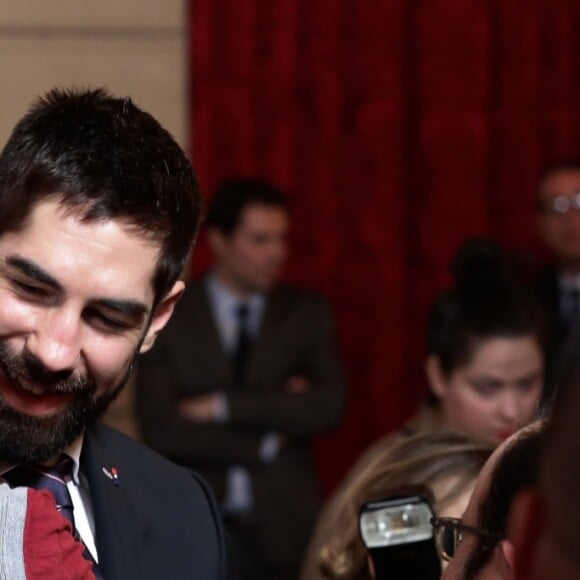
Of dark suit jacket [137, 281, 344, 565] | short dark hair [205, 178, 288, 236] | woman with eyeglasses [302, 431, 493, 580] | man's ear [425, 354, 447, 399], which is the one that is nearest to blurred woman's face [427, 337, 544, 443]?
man's ear [425, 354, 447, 399]

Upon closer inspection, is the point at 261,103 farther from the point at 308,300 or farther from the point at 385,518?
the point at 385,518

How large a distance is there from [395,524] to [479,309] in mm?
1465

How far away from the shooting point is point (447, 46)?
15.4 feet

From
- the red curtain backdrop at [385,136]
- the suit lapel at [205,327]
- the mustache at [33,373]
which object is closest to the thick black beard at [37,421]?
the mustache at [33,373]

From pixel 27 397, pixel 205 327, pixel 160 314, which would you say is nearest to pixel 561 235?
pixel 205 327

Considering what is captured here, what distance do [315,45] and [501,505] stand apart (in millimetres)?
3586

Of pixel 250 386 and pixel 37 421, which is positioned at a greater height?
pixel 37 421

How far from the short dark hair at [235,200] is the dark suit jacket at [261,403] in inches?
8.0

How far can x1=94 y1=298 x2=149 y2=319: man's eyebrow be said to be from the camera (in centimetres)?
162

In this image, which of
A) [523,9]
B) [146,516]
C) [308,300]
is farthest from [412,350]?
[146,516]

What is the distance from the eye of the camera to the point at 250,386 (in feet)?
12.4

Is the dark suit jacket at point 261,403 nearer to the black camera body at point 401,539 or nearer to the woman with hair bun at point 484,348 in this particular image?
the woman with hair bun at point 484,348

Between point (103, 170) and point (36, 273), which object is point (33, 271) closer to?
point (36, 273)

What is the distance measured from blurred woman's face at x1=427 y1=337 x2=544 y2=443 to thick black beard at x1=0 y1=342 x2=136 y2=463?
1267 millimetres
